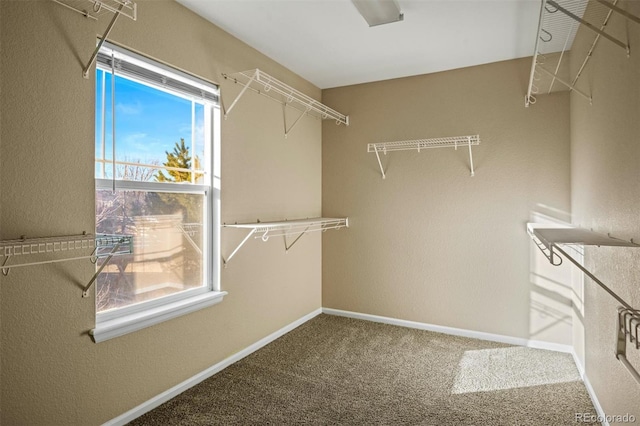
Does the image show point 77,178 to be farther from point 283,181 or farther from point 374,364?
point 374,364

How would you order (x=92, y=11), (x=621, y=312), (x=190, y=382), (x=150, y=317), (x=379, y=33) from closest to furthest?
1. (x=621, y=312)
2. (x=92, y=11)
3. (x=150, y=317)
4. (x=190, y=382)
5. (x=379, y=33)

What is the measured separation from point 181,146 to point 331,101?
6.27 feet

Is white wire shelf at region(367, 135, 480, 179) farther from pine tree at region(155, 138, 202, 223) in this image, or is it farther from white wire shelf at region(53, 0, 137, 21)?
white wire shelf at region(53, 0, 137, 21)

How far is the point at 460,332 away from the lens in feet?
10.8

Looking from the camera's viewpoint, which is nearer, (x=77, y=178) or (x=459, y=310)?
(x=77, y=178)

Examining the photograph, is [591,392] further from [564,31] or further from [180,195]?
[180,195]

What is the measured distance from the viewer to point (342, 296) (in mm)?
3820

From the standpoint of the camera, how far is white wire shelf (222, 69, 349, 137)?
255cm

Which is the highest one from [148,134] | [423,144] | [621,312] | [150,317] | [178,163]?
[423,144]

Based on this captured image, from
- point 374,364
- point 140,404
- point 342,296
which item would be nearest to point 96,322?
point 140,404

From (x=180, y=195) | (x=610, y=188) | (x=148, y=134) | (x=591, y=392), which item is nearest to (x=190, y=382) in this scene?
(x=180, y=195)

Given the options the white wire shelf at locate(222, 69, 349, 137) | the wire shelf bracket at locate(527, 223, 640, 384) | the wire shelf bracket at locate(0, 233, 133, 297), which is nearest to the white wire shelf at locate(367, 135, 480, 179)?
the white wire shelf at locate(222, 69, 349, 137)

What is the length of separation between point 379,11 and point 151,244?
6.35 ft

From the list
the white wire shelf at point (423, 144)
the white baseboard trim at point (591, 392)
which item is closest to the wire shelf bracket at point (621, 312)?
the white baseboard trim at point (591, 392)
